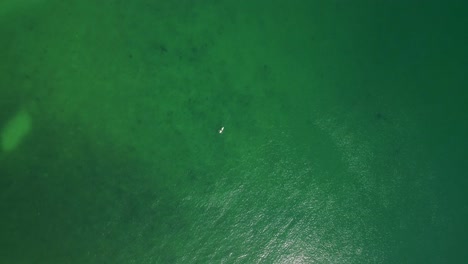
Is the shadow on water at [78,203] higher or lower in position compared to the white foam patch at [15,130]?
lower

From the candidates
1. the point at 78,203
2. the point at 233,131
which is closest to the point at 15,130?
the point at 78,203

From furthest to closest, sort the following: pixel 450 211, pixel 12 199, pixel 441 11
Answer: pixel 441 11
pixel 450 211
pixel 12 199

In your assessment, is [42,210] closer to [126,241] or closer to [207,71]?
[126,241]

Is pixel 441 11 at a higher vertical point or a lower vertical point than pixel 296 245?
higher

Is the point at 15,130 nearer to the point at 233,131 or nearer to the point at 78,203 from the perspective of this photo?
the point at 78,203

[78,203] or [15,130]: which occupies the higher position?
[15,130]

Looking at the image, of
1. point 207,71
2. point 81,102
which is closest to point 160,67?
point 207,71

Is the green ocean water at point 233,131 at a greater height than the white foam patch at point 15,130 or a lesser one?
lesser
